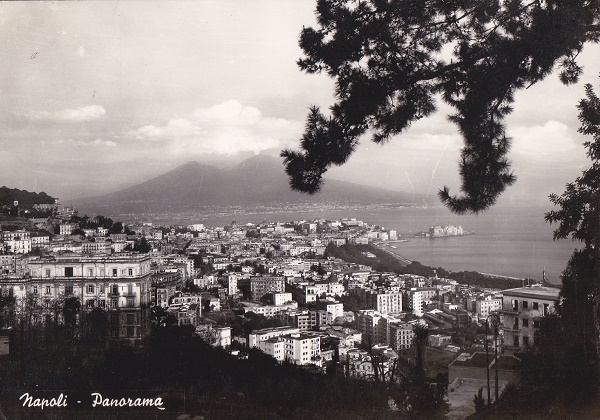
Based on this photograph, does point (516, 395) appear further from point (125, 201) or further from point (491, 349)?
point (125, 201)

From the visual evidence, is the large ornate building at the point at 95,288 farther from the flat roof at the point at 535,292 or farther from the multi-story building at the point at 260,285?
the flat roof at the point at 535,292

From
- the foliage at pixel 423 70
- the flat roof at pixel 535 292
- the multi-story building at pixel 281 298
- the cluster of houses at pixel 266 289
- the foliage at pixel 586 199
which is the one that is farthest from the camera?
the multi-story building at pixel 281 298

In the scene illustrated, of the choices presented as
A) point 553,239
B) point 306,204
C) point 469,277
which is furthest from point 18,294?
point 553,239

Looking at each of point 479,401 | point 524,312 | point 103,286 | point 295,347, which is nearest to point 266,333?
point 295,347

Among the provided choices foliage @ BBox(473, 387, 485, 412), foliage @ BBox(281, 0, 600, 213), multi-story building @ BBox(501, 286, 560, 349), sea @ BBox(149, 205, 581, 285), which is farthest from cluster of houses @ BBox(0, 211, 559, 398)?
foliage @ BBox(281, 0, 600, 213)

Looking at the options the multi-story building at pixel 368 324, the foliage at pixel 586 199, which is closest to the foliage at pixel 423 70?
the foliage at pixel 586 199

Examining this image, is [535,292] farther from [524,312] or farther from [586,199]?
[586,199]
